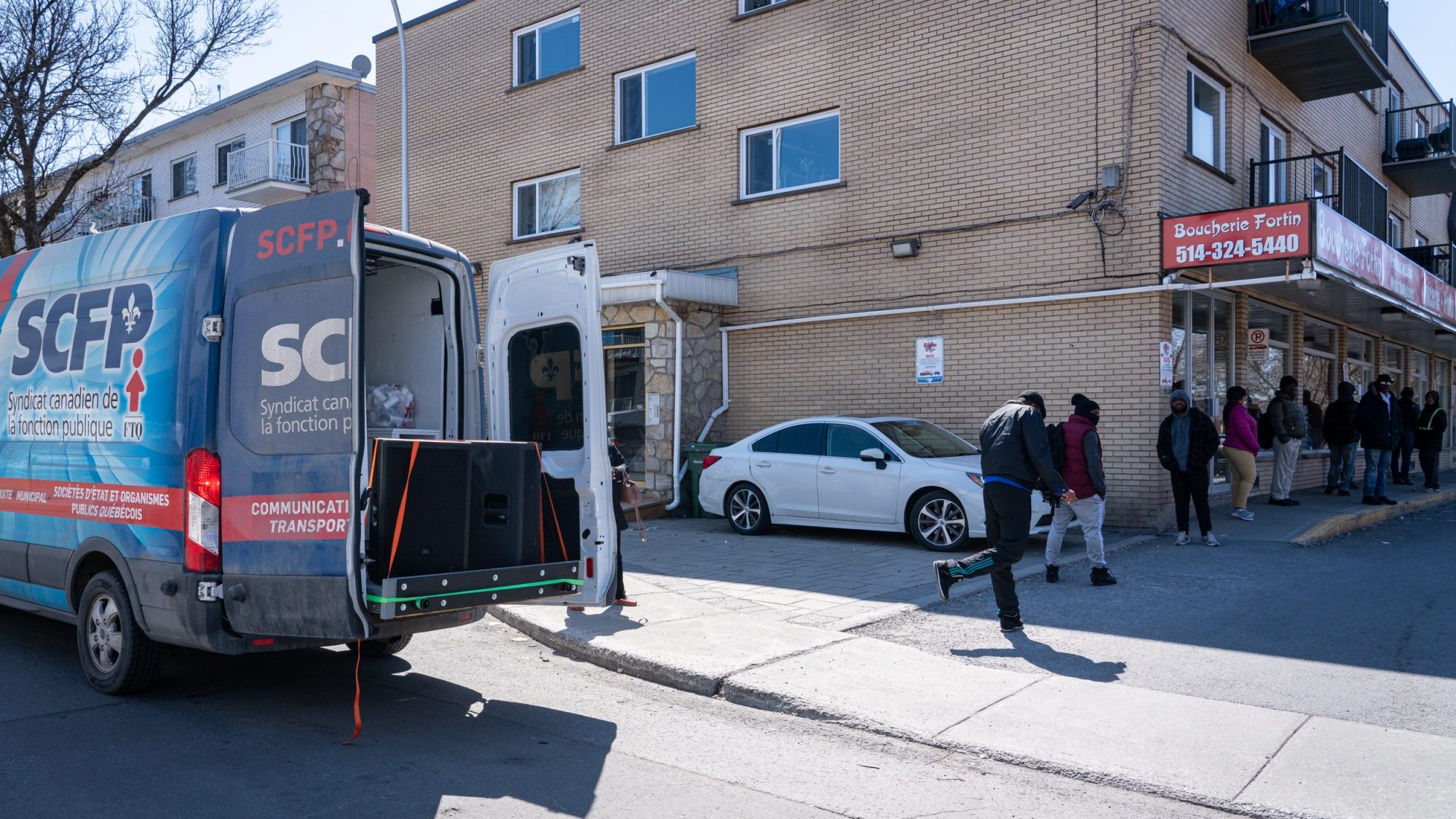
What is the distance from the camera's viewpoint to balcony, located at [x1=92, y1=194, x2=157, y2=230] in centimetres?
2739

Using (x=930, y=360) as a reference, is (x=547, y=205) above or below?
above

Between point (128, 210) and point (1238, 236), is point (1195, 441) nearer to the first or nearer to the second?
point (1238, 236)

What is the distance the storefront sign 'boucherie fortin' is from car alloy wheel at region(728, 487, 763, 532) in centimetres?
533

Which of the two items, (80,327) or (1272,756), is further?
(80,327)

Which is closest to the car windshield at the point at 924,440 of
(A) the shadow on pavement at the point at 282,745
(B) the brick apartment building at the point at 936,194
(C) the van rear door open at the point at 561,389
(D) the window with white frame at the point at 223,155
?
(B) the brick apartment building at the point at 936,194

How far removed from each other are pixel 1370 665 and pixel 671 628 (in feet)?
14.7

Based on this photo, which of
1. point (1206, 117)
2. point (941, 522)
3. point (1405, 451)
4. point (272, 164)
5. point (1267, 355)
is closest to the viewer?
point (941, 522)

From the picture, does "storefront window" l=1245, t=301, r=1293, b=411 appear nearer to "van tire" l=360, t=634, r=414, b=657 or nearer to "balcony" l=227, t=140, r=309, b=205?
"van tire" l=360, t=634, r=414, b=657

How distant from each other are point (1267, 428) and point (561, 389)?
1128 cm

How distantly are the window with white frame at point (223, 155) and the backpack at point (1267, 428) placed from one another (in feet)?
77.2

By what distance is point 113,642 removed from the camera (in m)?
6.11

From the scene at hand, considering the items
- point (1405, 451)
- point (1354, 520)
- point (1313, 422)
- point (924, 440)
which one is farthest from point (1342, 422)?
point (924, 440)

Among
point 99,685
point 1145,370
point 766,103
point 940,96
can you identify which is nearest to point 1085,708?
point 99,685

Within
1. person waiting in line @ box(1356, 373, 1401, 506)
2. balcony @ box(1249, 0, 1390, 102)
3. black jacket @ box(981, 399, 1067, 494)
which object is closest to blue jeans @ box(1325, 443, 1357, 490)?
person waiting in line @ box(1356, 373, 1401, 506)
